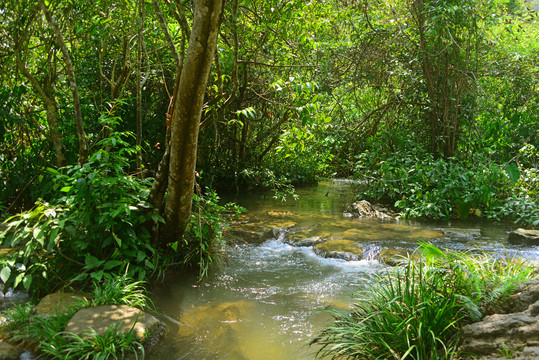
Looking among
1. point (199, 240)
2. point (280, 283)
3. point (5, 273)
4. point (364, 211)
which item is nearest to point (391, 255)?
point (280, 283)

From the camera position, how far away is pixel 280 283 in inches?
192

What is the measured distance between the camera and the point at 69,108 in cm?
630

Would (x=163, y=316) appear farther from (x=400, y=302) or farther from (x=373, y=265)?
(x=373, y=265)

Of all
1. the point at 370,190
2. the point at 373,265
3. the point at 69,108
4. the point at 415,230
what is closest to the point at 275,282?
the point at 373,265

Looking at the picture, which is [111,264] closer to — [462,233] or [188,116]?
[188,116]

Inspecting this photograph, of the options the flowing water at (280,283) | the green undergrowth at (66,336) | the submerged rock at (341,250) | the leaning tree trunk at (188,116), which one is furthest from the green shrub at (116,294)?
the submerged rock at (341,250)

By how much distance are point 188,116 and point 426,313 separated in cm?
266

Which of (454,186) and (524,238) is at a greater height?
(454,186)

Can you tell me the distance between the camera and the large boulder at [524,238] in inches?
243

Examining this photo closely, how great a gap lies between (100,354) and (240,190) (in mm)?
8052

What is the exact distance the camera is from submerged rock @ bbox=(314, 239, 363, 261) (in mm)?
5820

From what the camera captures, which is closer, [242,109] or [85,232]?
[85,232]

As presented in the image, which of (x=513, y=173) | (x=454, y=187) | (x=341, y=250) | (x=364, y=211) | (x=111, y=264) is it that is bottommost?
(x=341, y=250)

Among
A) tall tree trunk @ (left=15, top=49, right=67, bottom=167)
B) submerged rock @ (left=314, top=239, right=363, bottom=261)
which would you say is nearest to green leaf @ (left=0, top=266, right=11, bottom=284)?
tall tree trunk @ (left=15, top=49, right=67, bottom=167)
